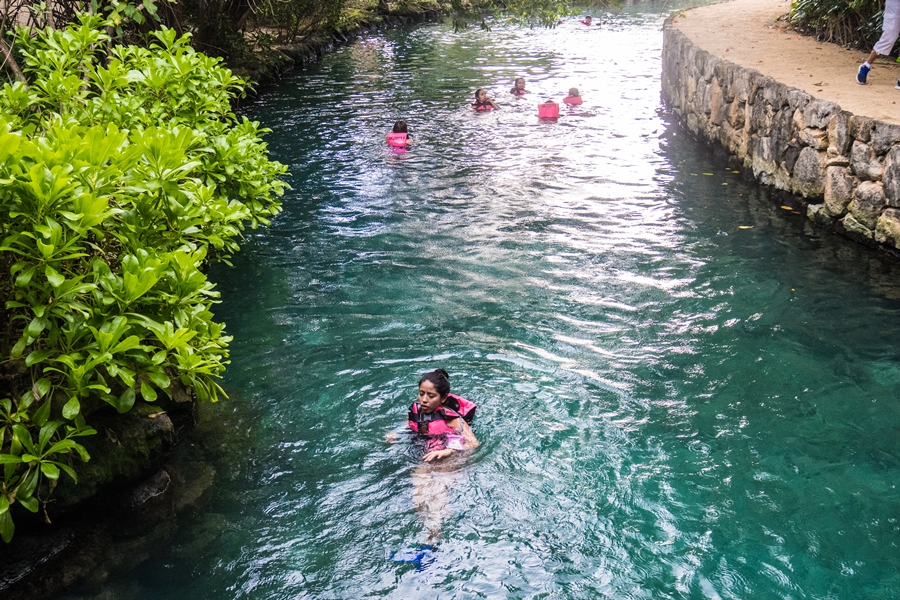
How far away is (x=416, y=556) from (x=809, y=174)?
8188mm

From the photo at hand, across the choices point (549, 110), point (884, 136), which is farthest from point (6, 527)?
point (549, 110)

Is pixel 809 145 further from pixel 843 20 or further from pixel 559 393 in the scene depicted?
pixel 559 393

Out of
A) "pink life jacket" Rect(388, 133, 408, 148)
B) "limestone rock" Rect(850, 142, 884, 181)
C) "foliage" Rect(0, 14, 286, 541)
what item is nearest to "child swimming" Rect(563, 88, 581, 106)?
"pink life jacket" Rect(388, 133, 408, 148)

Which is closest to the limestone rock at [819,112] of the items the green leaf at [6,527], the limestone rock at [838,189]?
the limestone rock at [838,189]

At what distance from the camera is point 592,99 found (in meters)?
18.9

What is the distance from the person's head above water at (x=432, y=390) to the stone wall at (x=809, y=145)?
600 centimetres

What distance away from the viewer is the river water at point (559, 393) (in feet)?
15.8

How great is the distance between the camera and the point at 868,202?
896 cm

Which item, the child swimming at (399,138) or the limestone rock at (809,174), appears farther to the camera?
the child swimming at (399,138)

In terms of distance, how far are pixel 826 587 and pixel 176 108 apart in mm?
6743

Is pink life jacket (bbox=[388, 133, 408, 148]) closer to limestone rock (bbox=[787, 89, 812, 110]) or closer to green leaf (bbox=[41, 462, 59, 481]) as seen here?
limestone rock (bbox=[787, 89, 812, 110])

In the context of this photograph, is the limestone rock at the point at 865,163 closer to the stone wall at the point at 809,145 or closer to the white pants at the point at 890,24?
the stone wall at the point at 809,145

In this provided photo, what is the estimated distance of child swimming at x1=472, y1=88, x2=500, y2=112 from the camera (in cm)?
1738

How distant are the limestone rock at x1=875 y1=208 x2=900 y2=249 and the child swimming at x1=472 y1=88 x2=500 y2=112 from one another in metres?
10.3
